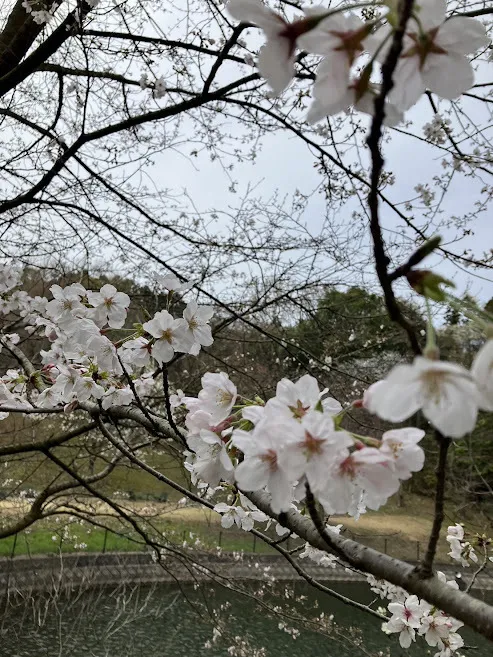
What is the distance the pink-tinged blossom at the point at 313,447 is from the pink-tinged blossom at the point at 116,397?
1.08 m

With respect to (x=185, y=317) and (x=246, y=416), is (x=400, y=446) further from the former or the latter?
(x=185, y=317)

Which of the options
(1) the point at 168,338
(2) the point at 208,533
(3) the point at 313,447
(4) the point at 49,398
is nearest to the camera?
(3) the point at 313,447

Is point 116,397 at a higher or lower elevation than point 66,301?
lower

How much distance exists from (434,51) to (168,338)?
916 millimetres

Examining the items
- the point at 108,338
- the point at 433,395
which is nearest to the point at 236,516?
the point at 108,338

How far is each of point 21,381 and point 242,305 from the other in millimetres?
1966

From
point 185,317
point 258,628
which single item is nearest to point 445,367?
point 185,317

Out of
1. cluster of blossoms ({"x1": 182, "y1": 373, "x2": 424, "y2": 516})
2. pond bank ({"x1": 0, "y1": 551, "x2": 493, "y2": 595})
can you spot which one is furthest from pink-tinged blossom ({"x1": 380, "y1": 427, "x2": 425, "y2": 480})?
pond bank ({"x1": 0, "y1": 551, "x2": 493, "y2": 595})

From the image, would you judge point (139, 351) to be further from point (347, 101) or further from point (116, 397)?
point (347, 101)

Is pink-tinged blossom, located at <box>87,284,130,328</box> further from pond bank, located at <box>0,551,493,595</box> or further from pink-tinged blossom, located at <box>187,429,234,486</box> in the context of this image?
pond bank, located at <box>0,551,493,595</box>

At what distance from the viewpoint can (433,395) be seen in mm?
457

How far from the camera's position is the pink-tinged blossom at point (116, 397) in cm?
161

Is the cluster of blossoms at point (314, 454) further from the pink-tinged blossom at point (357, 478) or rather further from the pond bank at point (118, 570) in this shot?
the pond bank at point (118, 570)

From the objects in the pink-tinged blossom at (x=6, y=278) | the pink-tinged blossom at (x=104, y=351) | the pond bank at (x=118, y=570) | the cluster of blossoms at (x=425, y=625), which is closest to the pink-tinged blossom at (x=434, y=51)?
the pink-tinged blossom at (x=104, y=351)
